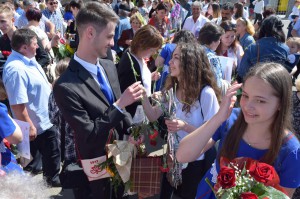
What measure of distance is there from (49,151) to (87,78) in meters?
1.92

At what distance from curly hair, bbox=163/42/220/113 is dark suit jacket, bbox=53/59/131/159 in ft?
2.24

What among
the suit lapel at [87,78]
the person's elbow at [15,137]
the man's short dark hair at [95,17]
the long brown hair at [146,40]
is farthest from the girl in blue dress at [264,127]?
the long brown hair at [146,40]

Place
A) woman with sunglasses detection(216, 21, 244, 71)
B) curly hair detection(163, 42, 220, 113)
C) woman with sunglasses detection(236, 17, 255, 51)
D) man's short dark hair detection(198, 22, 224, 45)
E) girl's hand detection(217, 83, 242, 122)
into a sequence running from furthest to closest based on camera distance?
woman with sunglasses detection(236, 17, 255, 51) → woman with sunglasses detection(216, 21, 244, 71) → man's short dark hair detection(198, 22, 224, 45) → curly hair detection(163, 42, 220, 113) → girl's hand detection(217, 83, 242, 122)

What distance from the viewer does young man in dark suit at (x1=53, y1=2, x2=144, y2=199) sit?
2199mm

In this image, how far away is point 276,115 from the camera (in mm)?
1781

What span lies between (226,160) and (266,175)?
0.31 meters

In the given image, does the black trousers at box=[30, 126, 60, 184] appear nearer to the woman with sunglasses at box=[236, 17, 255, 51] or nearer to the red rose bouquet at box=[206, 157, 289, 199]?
the red rose bouquet at box=[206, 157, 289, 199]

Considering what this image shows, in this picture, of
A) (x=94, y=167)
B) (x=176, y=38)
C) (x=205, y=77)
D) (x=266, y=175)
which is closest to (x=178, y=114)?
(x=205, y=77)

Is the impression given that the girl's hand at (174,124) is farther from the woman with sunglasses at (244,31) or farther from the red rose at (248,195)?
the woman with sunglasses at (244,31)

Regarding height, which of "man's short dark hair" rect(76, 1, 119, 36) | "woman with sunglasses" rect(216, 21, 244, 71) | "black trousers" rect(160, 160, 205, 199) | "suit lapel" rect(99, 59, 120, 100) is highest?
"man's short dark hair" rect(76, 1, 119, 36)

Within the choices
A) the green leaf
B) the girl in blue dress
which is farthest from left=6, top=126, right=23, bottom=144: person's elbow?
Result: the green leaf

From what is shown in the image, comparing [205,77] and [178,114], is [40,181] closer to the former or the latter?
[178,114]

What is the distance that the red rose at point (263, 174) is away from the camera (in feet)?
4.86

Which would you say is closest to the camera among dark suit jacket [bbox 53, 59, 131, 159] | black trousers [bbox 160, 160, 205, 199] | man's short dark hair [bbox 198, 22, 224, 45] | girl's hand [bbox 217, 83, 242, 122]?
girl's hand [bbox 217, 83, 242, 122]
